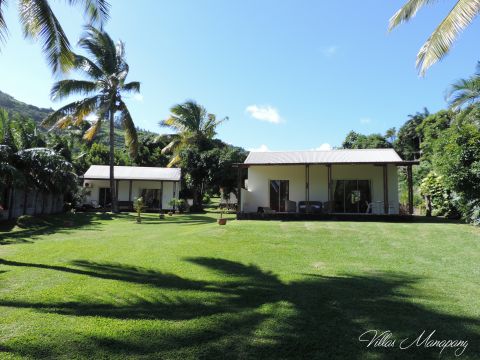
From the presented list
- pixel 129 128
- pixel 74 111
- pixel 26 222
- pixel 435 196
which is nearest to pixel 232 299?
pixel 26 222

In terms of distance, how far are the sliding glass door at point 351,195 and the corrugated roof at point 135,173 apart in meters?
13.2

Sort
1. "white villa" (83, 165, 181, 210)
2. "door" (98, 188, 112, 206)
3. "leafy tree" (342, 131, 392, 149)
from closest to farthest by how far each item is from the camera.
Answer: "white villa" (83, 165, 181, 210), "door" (98, 188, 112, 206), "leafy tree" (342, 131, 392, 149)

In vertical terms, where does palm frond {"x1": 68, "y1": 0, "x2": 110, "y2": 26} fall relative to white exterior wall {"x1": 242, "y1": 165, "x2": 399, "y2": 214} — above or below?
above

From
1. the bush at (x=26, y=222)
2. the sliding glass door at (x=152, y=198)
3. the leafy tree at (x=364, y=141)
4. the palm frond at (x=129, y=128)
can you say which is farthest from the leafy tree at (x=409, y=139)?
the bush at (x=26, y=222)

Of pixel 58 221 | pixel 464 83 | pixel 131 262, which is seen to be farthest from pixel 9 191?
pixel 464 83

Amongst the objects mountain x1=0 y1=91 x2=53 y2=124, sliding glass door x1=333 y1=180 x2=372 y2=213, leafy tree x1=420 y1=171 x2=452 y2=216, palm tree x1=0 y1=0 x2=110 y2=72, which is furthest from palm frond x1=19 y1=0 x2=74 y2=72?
mountain x1=0 y1=91 x2=53 y2=124

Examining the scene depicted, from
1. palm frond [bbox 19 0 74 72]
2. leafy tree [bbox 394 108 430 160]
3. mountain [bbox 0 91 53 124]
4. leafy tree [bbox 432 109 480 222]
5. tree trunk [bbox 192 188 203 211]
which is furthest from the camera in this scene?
mountain [bbox 0 91 53 124]

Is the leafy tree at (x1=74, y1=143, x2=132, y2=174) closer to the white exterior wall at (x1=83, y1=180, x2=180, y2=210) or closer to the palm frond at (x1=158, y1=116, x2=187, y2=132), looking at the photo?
the white exterior wall at (x1=83, y1=180, x2=180, y2=210)

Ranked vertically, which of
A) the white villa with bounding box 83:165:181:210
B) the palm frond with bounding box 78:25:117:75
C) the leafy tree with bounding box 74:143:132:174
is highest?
the palm frond with bounding box 78:25:117:75

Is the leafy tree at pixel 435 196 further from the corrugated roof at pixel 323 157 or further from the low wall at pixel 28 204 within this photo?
the low wall at pixel 28 204

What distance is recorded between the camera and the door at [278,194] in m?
20.2

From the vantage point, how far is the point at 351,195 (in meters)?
19.5

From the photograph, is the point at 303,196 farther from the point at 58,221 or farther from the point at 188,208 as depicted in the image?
the point at 58,221

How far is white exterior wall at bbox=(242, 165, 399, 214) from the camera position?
18.9 metres
